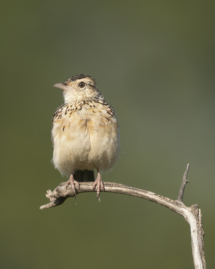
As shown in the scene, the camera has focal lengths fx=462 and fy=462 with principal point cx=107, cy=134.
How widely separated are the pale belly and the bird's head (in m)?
0.50

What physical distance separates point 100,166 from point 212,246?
220 inches

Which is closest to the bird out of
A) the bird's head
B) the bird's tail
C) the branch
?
the bird's head

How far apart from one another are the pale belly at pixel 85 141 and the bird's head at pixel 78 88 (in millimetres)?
503

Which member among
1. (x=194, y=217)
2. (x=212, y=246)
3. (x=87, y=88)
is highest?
(x=87, y=88)

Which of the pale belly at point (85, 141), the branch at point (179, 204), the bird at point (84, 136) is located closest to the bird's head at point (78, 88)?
the bird at point (84, 136)

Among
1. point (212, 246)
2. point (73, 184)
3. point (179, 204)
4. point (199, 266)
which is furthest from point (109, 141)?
point (212, 246)

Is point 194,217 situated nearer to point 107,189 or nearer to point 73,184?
point 107,189

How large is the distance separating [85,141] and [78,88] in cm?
111

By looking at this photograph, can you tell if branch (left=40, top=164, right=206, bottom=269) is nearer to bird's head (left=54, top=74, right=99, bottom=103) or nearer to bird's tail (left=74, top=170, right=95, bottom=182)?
bird's tail (left=74, top=170, right=95, bottom=182)

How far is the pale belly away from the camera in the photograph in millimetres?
6242

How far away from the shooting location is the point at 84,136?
621 cm

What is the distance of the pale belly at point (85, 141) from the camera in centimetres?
624

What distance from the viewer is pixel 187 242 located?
1062cm

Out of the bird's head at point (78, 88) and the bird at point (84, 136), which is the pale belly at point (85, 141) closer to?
the bird at point (84, 136)
